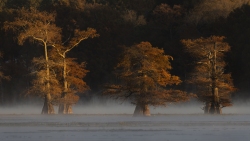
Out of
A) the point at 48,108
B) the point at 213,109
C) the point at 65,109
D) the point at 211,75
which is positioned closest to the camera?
the point at 213,109

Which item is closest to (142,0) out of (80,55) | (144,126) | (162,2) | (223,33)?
(162,2)

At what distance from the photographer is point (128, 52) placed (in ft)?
143

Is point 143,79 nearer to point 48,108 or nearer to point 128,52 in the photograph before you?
point 128,52

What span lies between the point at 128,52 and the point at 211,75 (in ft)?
18.3

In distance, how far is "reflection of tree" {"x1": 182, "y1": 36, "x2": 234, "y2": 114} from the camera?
147ft

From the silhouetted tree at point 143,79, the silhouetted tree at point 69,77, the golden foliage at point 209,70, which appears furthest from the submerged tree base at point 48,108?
the golden foliage at point 209,70

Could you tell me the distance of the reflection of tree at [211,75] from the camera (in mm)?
44938

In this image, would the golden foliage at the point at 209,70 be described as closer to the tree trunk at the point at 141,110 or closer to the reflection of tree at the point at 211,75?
the reflection of tree at the point at 211,75

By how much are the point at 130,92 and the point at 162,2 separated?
25.5 meters

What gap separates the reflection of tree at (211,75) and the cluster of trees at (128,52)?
61 millimetres

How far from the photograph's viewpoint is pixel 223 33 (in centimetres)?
5816

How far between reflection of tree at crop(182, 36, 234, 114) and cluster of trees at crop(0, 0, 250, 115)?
6 cm

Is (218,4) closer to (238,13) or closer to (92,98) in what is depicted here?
(238,13)

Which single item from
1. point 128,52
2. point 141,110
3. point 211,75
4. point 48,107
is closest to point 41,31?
point 48,107
